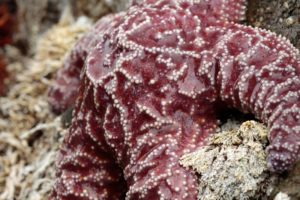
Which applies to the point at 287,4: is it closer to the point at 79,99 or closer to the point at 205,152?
the point at 205,152

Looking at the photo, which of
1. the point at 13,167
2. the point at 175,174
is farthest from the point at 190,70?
the point at 13,167

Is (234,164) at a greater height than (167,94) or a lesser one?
lesser

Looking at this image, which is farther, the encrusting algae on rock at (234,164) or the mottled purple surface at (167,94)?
the mottled purple surface at (167,94)

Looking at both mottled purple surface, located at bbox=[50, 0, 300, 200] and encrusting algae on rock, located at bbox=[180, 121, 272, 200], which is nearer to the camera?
encrusting algae on rock, located at bbox=[180, 121, 272, 200]

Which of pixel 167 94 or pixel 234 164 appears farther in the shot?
pixel 167 94
